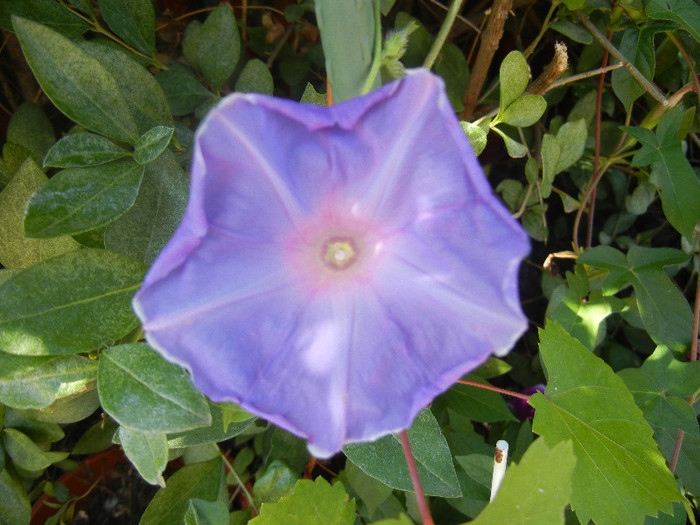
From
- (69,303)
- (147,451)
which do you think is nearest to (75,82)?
(69,303)

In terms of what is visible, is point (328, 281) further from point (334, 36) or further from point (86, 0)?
point (86, 0)

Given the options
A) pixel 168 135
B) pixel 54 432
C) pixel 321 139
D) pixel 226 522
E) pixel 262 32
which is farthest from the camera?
pixel 262 32

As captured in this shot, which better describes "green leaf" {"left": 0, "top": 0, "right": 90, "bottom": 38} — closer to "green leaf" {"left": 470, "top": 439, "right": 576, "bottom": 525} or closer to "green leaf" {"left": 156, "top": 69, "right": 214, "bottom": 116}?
"green leaf" {"left": 156, "top": 69, "right": 214, "bottom": 116}

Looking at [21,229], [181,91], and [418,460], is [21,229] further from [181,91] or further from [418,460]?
[418,460]

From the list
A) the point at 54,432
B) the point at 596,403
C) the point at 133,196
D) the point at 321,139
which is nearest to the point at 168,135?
the point at 133,196

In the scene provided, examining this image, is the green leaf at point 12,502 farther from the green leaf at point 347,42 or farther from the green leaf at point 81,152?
the green leaf at point 347,42
